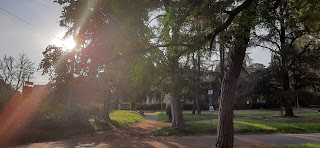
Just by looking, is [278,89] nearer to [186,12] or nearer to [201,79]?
[201,79]

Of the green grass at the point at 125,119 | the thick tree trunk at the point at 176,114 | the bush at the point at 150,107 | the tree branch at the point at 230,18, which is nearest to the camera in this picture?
the tree branch at the point at 230,18

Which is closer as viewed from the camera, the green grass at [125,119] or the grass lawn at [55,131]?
the grass lawn at [55,131]

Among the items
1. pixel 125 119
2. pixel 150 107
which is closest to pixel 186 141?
pixel 125 119

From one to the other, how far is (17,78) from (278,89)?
2898 cm

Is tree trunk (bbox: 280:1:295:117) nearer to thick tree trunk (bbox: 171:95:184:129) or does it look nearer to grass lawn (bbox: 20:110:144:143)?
thick tree trunk (bbox: 171:95:184:129)

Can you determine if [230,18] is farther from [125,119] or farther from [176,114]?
[125,119]

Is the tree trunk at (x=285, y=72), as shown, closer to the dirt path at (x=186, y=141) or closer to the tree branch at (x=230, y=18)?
the dirt path at (x=186, y=141)

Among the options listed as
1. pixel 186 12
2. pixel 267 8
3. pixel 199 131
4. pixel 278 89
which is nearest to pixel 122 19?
pixel 186 12

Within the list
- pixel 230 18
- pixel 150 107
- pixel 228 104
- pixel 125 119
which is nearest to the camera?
pixel 230 18

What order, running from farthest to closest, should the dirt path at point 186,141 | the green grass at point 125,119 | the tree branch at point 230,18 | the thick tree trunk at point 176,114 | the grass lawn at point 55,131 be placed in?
the green grass at point 125,119, the thick tree trunk at point 176,114, the grass lawn at point 55,131, the dirt path at point 186,141, the tree branch at point 230,18

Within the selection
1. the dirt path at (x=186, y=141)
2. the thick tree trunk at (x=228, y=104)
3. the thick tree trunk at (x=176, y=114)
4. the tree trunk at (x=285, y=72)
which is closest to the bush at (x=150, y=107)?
the tree trunk at (x=285, y=72)

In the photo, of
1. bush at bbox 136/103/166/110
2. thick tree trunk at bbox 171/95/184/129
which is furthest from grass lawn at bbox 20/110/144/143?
bush at bbox 136/103/166/110

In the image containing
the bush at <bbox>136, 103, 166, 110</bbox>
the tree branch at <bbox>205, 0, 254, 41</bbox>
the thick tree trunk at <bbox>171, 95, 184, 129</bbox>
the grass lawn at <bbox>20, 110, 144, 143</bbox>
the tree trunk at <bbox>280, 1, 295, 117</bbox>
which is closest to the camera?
the tree branch at <bbox>205, 0, 254, 41</bbox>

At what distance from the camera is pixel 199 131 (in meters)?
19.3
